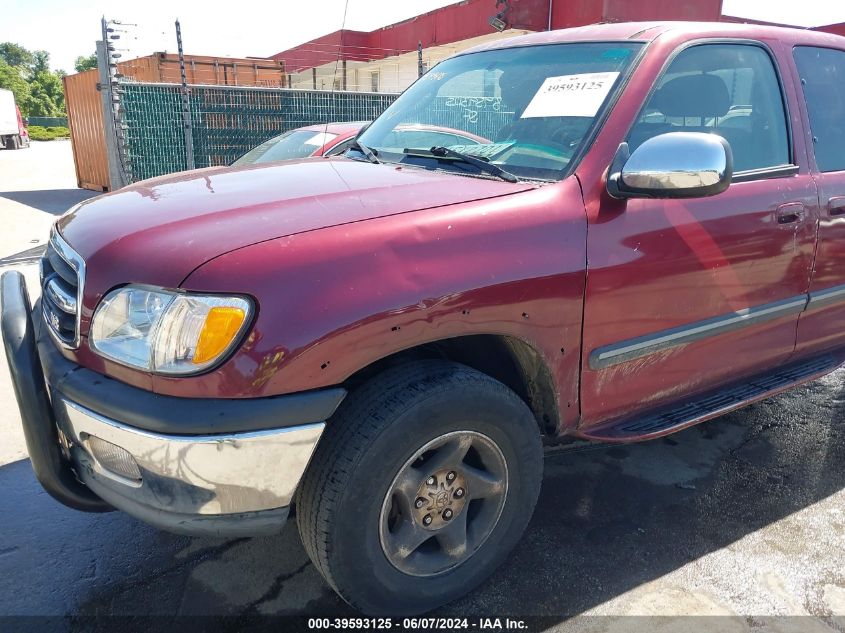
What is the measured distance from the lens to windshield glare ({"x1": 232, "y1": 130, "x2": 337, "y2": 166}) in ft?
23.0

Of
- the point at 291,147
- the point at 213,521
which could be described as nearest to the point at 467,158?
the point at 213,521

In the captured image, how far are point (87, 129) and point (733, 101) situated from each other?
1365cm

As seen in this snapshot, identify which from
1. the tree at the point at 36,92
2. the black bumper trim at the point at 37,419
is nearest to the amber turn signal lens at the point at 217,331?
the black bumper trim at the point at 37,419

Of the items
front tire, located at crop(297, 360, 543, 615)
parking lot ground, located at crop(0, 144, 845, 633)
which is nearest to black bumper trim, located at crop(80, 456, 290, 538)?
front tire, located at crop(297, 360, 543, 615)

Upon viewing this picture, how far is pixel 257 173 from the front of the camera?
2584 millimetres

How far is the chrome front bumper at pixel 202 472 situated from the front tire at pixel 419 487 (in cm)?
14

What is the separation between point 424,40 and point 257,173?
16309mm

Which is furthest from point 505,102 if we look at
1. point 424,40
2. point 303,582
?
point 424,40

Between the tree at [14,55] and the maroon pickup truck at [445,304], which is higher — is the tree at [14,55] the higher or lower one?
the higher one

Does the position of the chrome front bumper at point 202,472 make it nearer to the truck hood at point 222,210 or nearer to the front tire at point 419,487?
the front tire at point 419,487

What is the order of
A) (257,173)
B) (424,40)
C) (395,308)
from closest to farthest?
(395,308), (257,173), (424,40)

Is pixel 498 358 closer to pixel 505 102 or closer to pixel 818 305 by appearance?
pixel 505 102

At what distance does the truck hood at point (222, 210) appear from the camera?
1778mm

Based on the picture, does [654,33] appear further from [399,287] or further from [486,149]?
[399,287]
